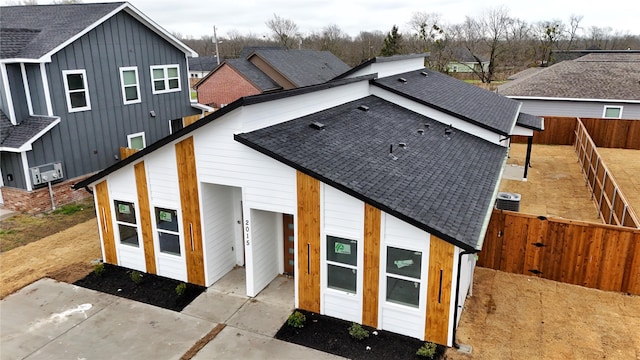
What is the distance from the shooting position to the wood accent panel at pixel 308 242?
9.00 metres

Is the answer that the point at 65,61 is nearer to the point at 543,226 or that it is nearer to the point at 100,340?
the point at 100,340

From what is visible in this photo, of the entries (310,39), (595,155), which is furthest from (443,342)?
(310,39)

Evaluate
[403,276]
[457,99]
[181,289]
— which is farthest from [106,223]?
[457,99]

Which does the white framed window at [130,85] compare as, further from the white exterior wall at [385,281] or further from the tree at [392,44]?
the tree at [392,44]

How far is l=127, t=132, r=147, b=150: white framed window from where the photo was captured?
65.6 ft

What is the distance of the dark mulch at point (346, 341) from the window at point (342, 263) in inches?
32.2

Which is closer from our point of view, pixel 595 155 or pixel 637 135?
pixel 595 155

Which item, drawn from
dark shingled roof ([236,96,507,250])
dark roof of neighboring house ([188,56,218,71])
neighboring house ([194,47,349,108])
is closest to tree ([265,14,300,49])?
dark roof of neighboring house ([188,56,218,71])

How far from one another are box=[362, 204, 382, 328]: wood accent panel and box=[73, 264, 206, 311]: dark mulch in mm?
4221

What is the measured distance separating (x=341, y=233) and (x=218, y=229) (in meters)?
3.64

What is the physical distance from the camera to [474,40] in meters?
77.8

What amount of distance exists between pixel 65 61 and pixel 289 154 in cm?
1292

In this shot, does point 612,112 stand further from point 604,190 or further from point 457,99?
point 604,190

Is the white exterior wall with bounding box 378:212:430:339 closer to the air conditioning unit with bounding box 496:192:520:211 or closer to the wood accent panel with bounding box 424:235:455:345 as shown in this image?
the wood accent panel with bounding box 424:235:455:345
